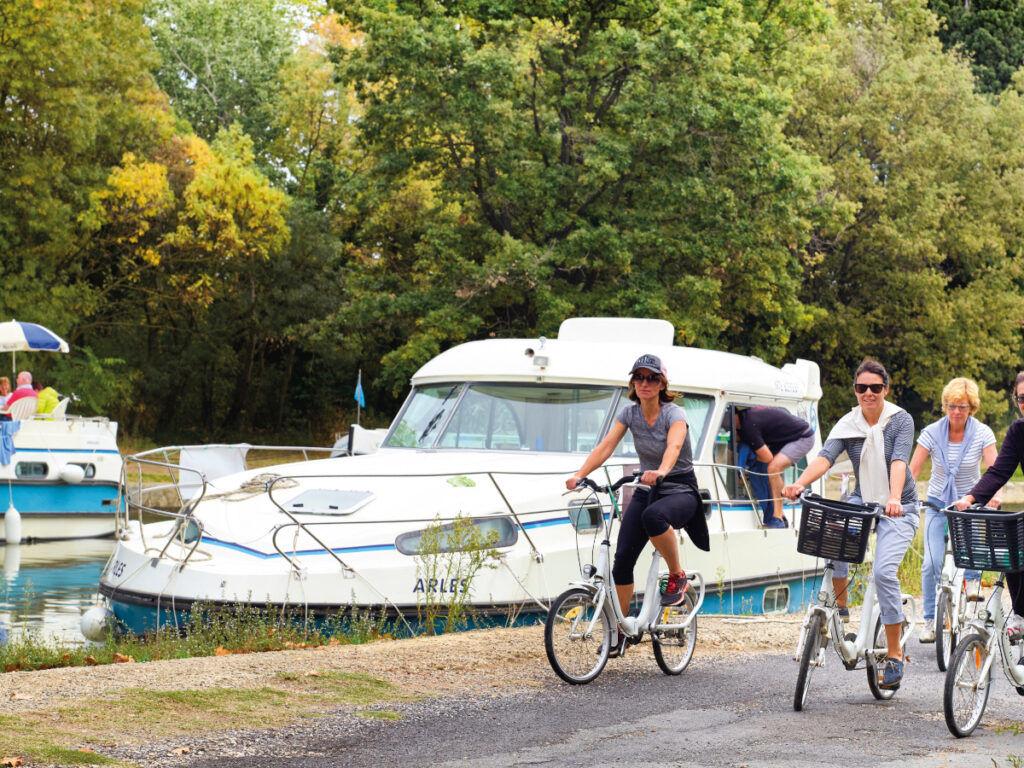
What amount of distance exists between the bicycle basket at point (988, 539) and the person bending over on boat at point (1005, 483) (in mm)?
295

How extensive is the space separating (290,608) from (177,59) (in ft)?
135

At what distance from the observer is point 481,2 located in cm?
2997

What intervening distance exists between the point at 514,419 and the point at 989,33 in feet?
157

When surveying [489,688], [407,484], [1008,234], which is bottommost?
[489,688]

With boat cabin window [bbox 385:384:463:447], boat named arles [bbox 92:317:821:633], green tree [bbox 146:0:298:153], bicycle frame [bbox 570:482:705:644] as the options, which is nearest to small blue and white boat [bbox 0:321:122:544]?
boat named arles [bbox 92:317:821:633]

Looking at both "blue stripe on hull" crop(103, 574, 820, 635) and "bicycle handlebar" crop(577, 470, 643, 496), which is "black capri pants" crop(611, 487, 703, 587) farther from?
"blue stripe on hull" crop(103, 574, 820, 635)

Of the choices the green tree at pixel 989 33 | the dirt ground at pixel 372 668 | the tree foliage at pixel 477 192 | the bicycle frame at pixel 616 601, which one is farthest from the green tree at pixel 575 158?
the green tree at pixel 989 33

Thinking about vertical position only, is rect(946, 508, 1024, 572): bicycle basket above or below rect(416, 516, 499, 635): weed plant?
above

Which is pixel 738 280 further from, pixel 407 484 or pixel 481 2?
pixel 407 484

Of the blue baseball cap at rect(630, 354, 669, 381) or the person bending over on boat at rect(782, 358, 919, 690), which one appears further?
the blue baseball cap at rect(630, 354, 669, 381)

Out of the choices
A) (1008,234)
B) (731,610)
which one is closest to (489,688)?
(731,610)

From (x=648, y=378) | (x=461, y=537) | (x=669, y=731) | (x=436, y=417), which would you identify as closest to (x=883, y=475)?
(x=648, y=378)

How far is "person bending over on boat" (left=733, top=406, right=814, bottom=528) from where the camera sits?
1296cm

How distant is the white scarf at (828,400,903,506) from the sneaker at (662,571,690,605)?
136cm
